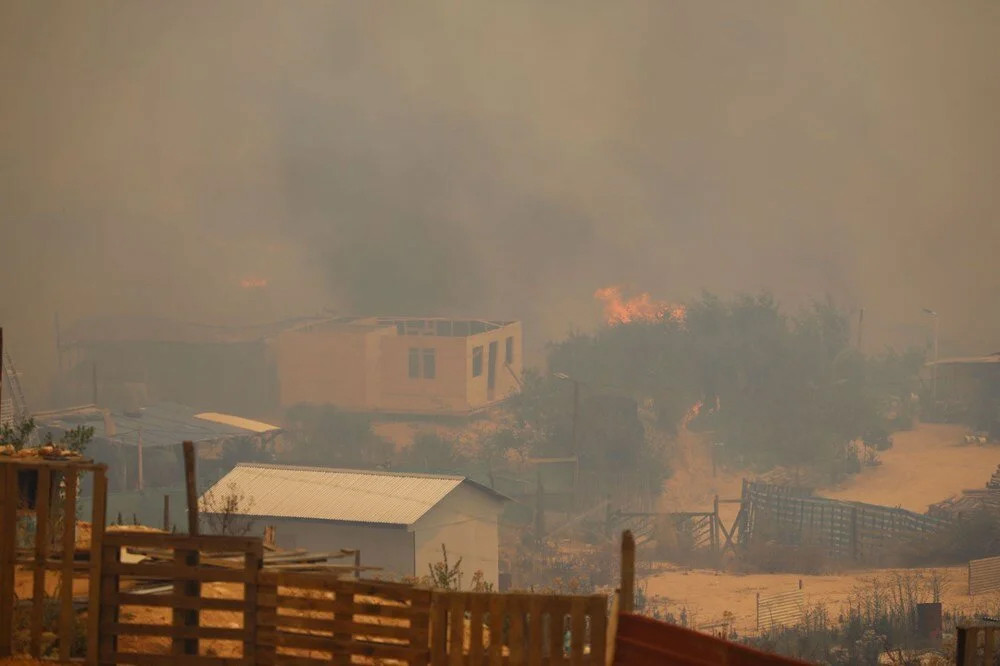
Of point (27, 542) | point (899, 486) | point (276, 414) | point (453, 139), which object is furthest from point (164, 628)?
point (453, 139)

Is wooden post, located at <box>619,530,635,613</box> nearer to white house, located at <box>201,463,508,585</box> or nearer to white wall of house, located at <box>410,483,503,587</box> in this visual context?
white house, located at <box>201,463,508,585</box>

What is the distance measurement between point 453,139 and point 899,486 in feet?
196

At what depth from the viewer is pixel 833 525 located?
2717 inches

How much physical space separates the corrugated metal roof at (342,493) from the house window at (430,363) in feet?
151

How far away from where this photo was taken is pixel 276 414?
95875 millimetres

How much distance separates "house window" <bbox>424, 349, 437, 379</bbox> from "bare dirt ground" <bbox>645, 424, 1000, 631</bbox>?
16.3 metres

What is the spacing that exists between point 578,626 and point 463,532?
2459cm

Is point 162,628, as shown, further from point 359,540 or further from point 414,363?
point 414,363

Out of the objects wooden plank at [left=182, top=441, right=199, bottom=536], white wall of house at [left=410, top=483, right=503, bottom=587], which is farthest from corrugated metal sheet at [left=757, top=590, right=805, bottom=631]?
wooden plank at [left=182, top=441, right=199, bottom=536]

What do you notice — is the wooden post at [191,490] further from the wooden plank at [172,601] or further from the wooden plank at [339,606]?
the wooden plank at [339,606]

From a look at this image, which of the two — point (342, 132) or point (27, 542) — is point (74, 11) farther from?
point (27, 542)

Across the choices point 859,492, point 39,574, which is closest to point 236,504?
point 39,574

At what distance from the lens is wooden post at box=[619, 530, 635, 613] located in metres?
11.0

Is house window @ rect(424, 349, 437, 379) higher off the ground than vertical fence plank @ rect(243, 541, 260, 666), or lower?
higher
